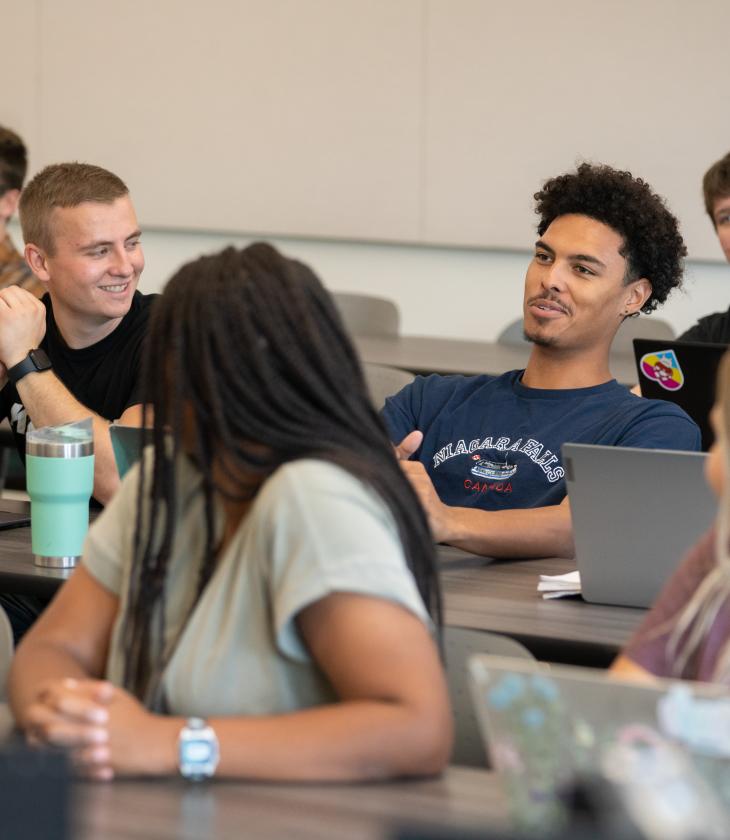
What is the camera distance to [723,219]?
10.7 ft

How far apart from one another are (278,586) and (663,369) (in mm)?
1269

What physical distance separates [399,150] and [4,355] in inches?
105

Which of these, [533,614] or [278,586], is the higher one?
[278,586]

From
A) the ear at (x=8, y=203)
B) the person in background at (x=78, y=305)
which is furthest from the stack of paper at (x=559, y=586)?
the ear at (x=8, y=203)

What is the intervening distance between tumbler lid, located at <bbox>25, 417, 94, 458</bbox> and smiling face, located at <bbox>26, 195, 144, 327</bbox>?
0.65m

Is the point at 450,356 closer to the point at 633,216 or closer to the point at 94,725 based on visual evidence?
the point at 633,216

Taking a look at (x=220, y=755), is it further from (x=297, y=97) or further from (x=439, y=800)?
(x=297, y=97)

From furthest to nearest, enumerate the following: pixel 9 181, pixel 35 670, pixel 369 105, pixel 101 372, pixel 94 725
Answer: pixel 369 105
pixel 9 181
pixel 101 372
pixel 35 670
pixel 94 725

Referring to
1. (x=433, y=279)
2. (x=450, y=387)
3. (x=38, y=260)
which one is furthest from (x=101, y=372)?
(x=433, y=279)

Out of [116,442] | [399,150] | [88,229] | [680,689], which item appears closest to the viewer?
[680,689]

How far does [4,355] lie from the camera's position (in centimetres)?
250

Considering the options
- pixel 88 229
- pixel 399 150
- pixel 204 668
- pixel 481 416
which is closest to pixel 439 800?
pixel 204 668

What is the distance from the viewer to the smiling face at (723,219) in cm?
324

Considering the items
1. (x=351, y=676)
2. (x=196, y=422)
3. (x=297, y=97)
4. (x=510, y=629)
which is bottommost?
(x=510, y=629)
